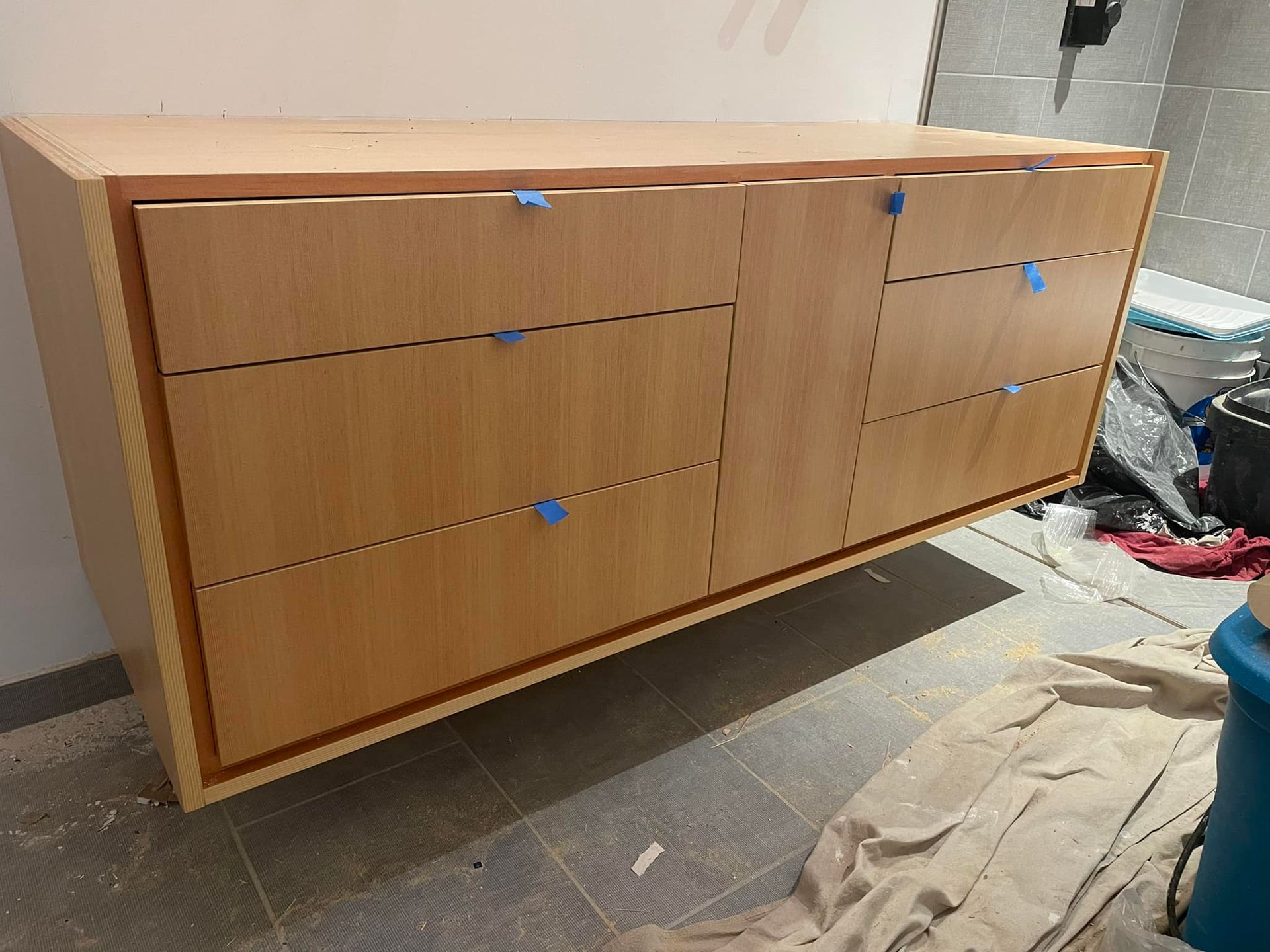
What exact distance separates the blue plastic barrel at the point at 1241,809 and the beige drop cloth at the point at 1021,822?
168 millimetres

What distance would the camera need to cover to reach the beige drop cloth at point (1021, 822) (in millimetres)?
1183

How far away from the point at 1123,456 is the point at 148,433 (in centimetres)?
219

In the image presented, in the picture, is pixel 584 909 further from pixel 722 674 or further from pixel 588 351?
pixel 588 351

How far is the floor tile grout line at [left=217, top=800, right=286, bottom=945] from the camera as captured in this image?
3.86 feet

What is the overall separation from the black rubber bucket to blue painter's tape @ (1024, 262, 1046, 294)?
3.02 feet

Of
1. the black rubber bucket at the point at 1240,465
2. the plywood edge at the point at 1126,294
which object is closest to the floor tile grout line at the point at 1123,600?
the plywood edge at the point at 1126,294

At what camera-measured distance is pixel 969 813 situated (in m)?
1.36

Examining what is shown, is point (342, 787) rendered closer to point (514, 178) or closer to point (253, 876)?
point (253, 876)

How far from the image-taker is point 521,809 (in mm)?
1379

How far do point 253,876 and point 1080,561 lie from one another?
69.0 inches

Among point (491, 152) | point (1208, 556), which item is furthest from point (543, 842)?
point (1208, 556)

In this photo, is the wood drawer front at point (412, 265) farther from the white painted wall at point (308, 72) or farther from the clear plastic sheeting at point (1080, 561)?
the clear plastic sheeting at point (1080, 561)

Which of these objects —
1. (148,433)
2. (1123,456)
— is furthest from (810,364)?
(1123,456)

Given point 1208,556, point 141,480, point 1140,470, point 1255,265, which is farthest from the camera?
point 1255,265
